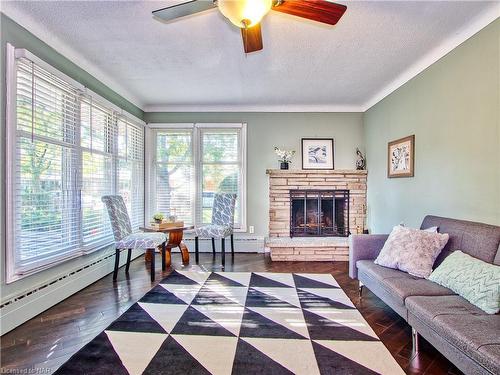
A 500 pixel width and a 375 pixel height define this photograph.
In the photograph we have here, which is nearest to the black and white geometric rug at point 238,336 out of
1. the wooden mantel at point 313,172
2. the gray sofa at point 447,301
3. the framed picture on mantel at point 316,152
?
the gray sofa at point 447,301

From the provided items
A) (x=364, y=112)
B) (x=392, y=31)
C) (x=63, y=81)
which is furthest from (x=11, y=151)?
(x=364, y=112)

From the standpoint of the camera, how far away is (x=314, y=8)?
179 cm

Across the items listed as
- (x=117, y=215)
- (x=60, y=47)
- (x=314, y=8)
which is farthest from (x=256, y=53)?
(x=117, y=215)

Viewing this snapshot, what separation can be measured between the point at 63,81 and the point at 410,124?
3.83 m

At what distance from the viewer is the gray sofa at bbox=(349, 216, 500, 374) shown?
4.78 feet

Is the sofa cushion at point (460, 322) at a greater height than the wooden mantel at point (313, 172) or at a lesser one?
lesser

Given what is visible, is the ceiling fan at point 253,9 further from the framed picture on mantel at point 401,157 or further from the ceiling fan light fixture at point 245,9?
the framed picture on mantel at point 401,157

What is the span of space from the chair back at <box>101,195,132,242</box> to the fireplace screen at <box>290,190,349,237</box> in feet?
8.52

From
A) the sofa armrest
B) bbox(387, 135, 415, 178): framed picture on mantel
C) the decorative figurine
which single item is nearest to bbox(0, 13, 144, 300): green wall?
the sofa armrest

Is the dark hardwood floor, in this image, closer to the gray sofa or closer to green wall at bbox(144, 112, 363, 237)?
the gray sofa

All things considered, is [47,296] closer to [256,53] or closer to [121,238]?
[121,238]

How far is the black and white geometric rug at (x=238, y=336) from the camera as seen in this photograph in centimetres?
182

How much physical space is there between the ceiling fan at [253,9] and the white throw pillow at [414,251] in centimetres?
191

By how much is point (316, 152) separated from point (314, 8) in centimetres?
334
